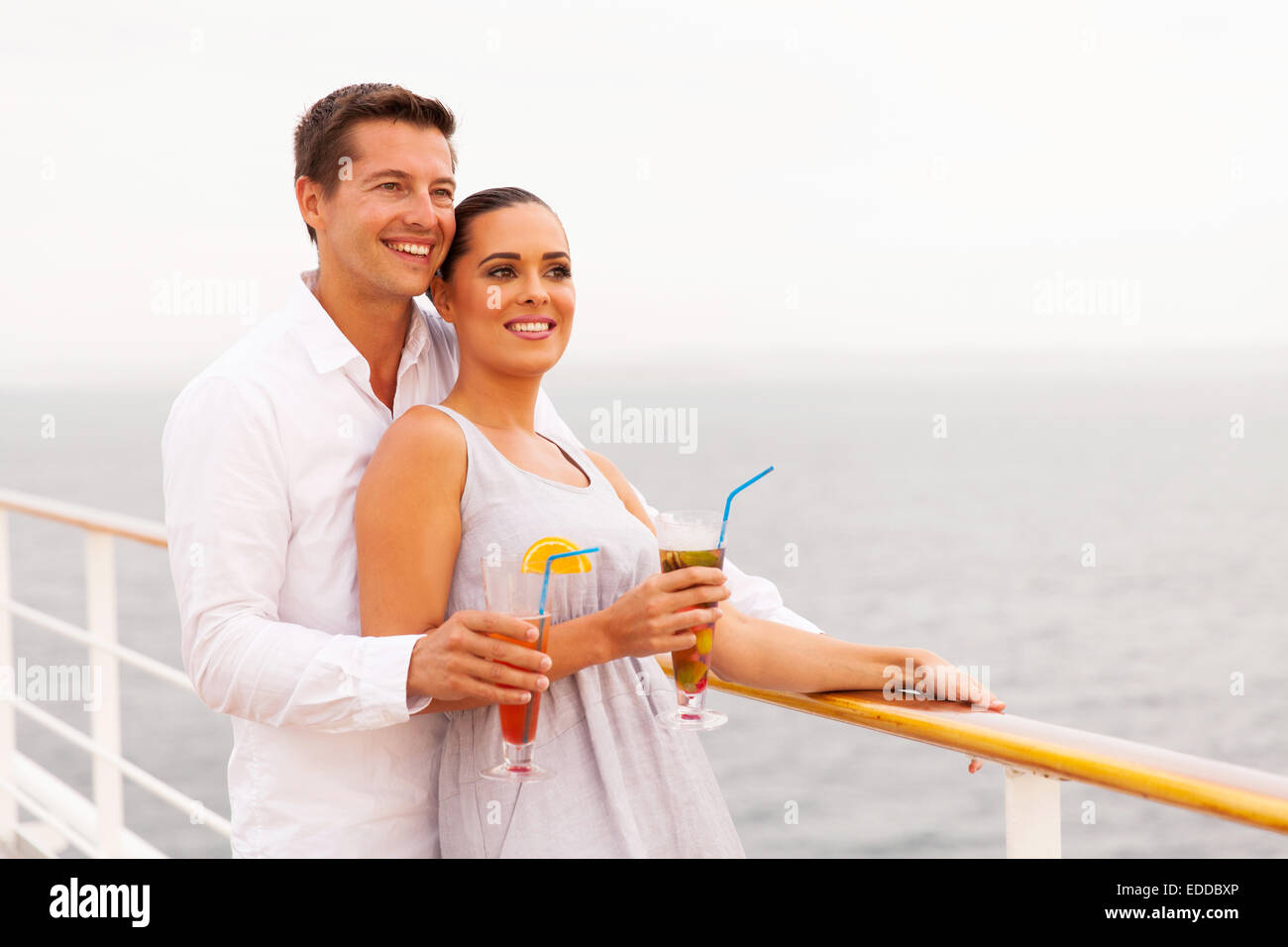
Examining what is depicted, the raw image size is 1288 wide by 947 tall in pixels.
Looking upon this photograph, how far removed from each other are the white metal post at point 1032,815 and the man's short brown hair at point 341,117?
54.0 inches

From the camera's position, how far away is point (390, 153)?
195cm

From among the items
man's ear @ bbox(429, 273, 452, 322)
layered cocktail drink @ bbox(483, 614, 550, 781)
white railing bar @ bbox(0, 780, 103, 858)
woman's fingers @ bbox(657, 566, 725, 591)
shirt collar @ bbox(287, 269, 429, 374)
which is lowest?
white railing bar @ bbox(0, 780, 103, 858)

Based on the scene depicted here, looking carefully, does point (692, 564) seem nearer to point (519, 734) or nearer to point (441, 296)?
point (519, 734)

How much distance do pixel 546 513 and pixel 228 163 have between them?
20.1m

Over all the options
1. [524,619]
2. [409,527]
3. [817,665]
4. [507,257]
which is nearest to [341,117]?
[507,257]

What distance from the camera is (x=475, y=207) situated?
6.45 ft

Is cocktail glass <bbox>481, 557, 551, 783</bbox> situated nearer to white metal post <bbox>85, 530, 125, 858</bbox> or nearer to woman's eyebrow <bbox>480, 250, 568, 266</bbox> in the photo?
woman's eyebrow <bbox>480, 250, 568, 266</bbox>

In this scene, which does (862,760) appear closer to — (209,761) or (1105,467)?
(209,761)

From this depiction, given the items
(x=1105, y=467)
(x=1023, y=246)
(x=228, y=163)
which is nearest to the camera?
(x=228, y=163)

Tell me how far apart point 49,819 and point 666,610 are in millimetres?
2654

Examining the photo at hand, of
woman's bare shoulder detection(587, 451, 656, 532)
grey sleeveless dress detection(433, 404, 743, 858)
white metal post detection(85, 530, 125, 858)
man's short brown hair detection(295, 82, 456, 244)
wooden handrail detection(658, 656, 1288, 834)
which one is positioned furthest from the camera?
white metal post detection(85, 530, 125, 858)

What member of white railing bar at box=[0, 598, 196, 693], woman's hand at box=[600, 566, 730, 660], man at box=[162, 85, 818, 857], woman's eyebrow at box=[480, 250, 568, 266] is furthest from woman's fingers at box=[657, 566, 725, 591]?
white railing bar at box=[0, 598, 196, 693]

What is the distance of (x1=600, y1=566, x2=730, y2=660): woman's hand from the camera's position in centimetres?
154
